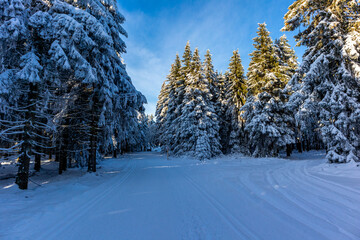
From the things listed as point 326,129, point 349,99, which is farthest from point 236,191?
point 349,99

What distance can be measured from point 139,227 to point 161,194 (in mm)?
2514

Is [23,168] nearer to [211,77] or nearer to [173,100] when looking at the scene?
[173,100]

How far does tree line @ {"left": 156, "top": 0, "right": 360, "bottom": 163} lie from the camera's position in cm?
926

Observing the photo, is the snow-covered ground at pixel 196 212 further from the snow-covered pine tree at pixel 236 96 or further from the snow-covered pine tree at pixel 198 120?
the snow-covered pine tree at pixel 236 96

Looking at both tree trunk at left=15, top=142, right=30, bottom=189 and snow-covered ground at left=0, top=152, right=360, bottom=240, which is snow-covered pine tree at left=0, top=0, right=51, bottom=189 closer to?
tree trunk at left=15, top=142, right=30, bottom=189

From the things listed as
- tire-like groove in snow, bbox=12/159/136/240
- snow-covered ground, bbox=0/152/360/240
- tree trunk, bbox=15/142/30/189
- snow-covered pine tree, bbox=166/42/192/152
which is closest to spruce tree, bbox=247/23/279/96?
snow-covered pine tree, bbox=166/42/192/152

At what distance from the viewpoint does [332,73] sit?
33.9 feet

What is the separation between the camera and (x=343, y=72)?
30.5ft

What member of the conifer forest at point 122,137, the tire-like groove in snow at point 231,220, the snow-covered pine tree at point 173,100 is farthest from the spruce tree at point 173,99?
the tire-like groove in snow at point 231,220

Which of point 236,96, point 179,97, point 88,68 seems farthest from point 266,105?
point 88,68

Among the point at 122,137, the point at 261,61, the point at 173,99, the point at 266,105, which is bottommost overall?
the point at 122,137

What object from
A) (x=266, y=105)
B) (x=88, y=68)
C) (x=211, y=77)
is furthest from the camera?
(x=211, y=77)

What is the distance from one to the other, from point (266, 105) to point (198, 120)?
807 cm

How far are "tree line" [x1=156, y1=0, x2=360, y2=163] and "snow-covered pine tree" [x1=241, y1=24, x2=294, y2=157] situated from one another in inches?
3.6
